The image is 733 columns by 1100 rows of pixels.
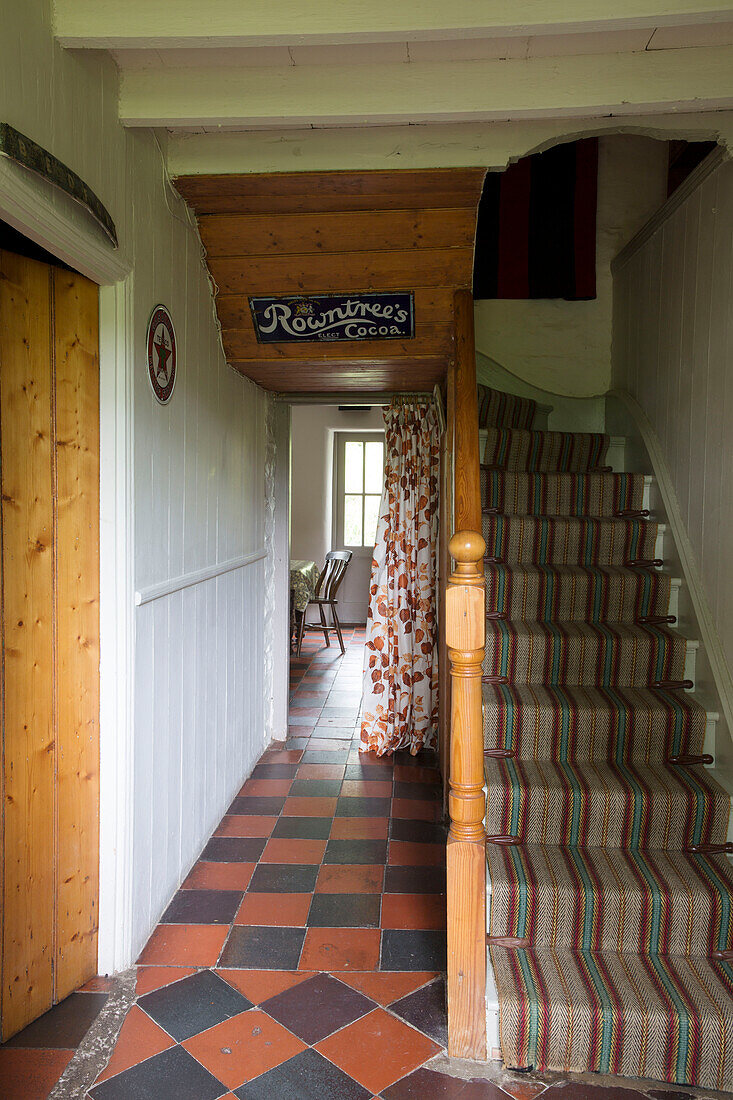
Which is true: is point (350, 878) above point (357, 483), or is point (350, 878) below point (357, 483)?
below

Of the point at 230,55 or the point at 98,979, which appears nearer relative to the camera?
the point at 230,55

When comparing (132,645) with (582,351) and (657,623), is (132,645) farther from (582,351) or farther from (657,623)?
(582,351)

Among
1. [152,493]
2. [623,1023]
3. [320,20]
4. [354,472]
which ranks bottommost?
[623,1023]

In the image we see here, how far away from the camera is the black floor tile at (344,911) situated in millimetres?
2576

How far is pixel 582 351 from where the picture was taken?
14.4 feet

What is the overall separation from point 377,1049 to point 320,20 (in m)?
2.59

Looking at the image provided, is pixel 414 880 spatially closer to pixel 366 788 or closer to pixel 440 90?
pixel 366 788

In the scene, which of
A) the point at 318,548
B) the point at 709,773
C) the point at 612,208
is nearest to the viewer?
the point at 709,773

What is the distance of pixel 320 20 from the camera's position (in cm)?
172

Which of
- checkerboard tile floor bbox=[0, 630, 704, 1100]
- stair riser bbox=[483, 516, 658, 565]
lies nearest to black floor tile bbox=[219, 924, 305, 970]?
checkerboard tile floor bbox=[0, 630, 704, 1100]

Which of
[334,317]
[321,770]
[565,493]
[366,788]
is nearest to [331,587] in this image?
[321,770]

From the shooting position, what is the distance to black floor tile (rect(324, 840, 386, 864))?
3041 mm

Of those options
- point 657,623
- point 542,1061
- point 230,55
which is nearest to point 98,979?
point 542,1061

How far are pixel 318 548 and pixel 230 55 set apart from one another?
713 cm
